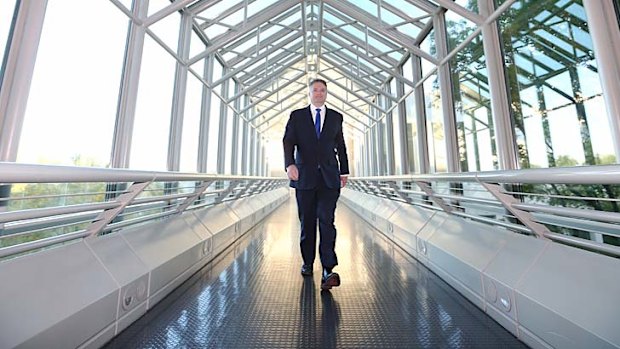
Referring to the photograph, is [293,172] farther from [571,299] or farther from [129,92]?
[129,92]

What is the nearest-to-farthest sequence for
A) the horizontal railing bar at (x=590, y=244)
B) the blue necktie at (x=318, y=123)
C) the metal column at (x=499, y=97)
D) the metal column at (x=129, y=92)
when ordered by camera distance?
the horizontal railing bar at (x=590, y=244)
the blue necktie at (x=318, y=123)
the metal column at (x=499, y=97)
the metal column at (x=129, y=92)

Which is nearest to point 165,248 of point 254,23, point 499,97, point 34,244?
point 34,244

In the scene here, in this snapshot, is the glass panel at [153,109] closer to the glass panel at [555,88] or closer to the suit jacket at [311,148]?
the suit jacket at [311,148]

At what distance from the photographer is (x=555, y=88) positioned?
80.5 inches

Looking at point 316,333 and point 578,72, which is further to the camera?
point 578,72

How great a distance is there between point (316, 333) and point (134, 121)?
3053 millimetres

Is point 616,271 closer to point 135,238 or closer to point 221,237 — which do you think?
point 135,238

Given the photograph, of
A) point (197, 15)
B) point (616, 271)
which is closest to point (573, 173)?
point (616, 271)

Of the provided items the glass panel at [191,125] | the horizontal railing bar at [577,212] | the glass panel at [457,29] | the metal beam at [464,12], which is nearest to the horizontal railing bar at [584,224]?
the horizontal railing bar at [577,212]

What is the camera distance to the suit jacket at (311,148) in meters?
1.83

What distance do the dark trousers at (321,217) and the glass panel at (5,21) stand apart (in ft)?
7.15

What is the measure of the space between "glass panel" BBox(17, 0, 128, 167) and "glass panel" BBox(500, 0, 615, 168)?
3.85 meters

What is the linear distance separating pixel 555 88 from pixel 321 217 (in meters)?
2.03

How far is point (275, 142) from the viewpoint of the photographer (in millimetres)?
13547
